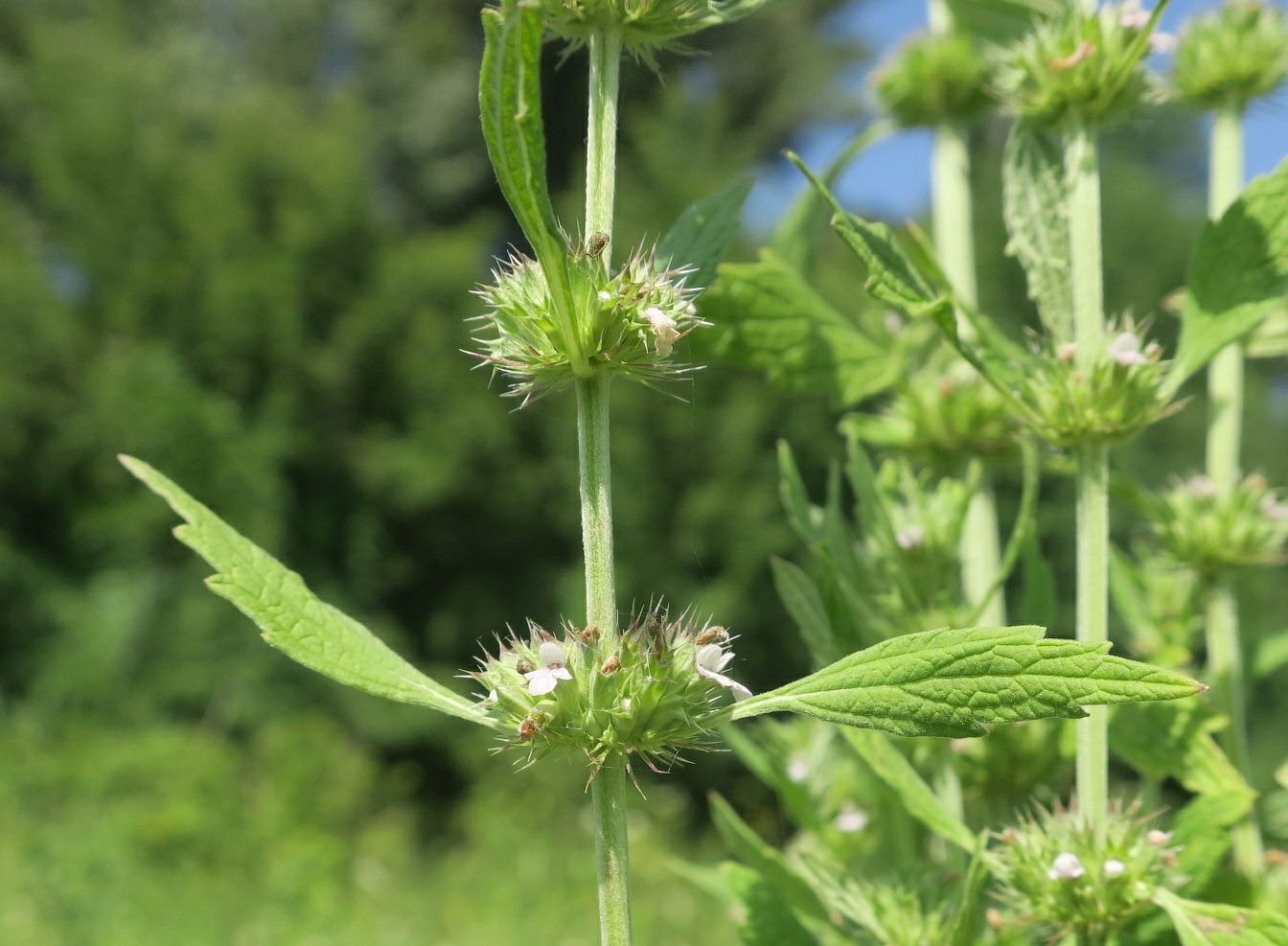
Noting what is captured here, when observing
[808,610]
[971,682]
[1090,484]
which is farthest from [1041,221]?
[971,682]

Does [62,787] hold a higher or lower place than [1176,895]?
higher

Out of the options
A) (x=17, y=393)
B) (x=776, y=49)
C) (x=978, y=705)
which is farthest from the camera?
(x=776, y=49)

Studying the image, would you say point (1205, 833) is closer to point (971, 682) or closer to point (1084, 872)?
point (1084, 872)

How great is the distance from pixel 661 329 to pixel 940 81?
2.57 ft

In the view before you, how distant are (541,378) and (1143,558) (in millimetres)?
708

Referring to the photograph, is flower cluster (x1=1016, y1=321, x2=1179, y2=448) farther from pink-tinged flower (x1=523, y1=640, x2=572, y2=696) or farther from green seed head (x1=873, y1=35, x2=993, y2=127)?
green seed head (x1=873, y1=35, x2=993, y2=127)

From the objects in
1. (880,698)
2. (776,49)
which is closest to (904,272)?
(880,698)

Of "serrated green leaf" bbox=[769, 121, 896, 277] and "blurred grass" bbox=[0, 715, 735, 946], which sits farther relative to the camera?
"blurred grass" bbox=[0, 715, 735, 946]

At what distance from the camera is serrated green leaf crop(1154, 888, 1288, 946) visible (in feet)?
2.12

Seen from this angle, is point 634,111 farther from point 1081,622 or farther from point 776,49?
point 1081,622

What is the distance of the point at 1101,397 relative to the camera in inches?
30.5

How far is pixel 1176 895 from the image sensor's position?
29.2 inches

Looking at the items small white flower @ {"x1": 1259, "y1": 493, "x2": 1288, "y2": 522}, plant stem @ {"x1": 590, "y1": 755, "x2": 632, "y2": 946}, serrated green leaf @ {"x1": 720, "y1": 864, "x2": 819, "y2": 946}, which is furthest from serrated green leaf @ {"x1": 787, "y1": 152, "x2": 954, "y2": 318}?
small white flower @ {"x1": 1259, "y1": 493, "x2": 1288, "y2": 522}

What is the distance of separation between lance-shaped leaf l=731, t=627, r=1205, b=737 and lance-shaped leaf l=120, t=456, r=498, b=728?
0.19 meters
